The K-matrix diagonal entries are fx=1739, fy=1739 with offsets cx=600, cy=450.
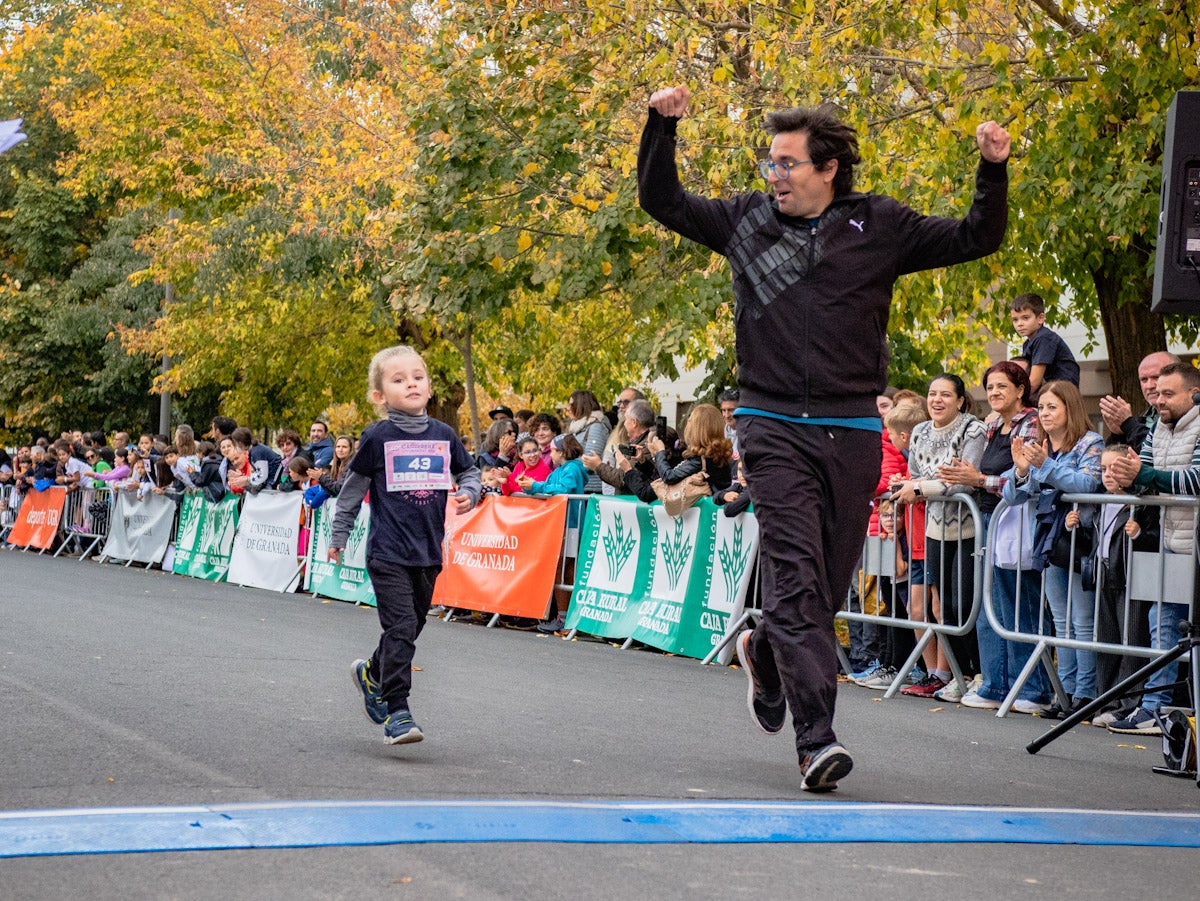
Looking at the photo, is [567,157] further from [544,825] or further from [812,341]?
[544,825]

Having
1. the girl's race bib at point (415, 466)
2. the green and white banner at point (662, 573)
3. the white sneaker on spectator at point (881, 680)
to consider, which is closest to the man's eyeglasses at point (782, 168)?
the girl's race bib at point (415, 466)

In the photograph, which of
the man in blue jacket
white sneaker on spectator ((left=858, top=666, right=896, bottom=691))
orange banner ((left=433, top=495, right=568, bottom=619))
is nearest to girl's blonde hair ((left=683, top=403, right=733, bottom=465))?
orange banner ((left=433, top=495, right=568, bottom=619))

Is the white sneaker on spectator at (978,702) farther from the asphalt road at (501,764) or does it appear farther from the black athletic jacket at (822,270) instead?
the black athletic jacket at (822,270)

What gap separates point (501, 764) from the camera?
20.0 ft

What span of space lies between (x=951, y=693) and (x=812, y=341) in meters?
4.49

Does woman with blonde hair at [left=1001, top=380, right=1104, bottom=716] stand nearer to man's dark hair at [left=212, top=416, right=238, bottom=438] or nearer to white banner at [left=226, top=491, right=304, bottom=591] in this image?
white banner at [left=226, top=491, right=304, bottom=591]

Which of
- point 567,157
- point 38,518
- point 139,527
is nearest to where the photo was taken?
point 567,157

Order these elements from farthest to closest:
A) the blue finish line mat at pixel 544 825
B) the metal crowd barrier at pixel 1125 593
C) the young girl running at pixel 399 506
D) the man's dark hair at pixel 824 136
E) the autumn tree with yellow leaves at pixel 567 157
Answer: the autumn tree with yellow leaves at pixel 567 157 → the metal crowd barrier at pixel 1125 593 → the young girl running at pixel 399 506 → the man's dark hair at pixel 824 136 → the blue finish line mat at pixel 544 825

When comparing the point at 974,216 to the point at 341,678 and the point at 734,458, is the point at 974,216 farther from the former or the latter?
the point at 734,458

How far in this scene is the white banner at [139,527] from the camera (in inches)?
855

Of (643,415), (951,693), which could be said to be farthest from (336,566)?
(951,693)

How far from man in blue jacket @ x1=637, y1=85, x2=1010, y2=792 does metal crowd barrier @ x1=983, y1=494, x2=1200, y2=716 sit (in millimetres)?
2837

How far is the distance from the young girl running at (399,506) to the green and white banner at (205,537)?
13.1 meters

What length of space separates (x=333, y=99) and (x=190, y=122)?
13.4ft
